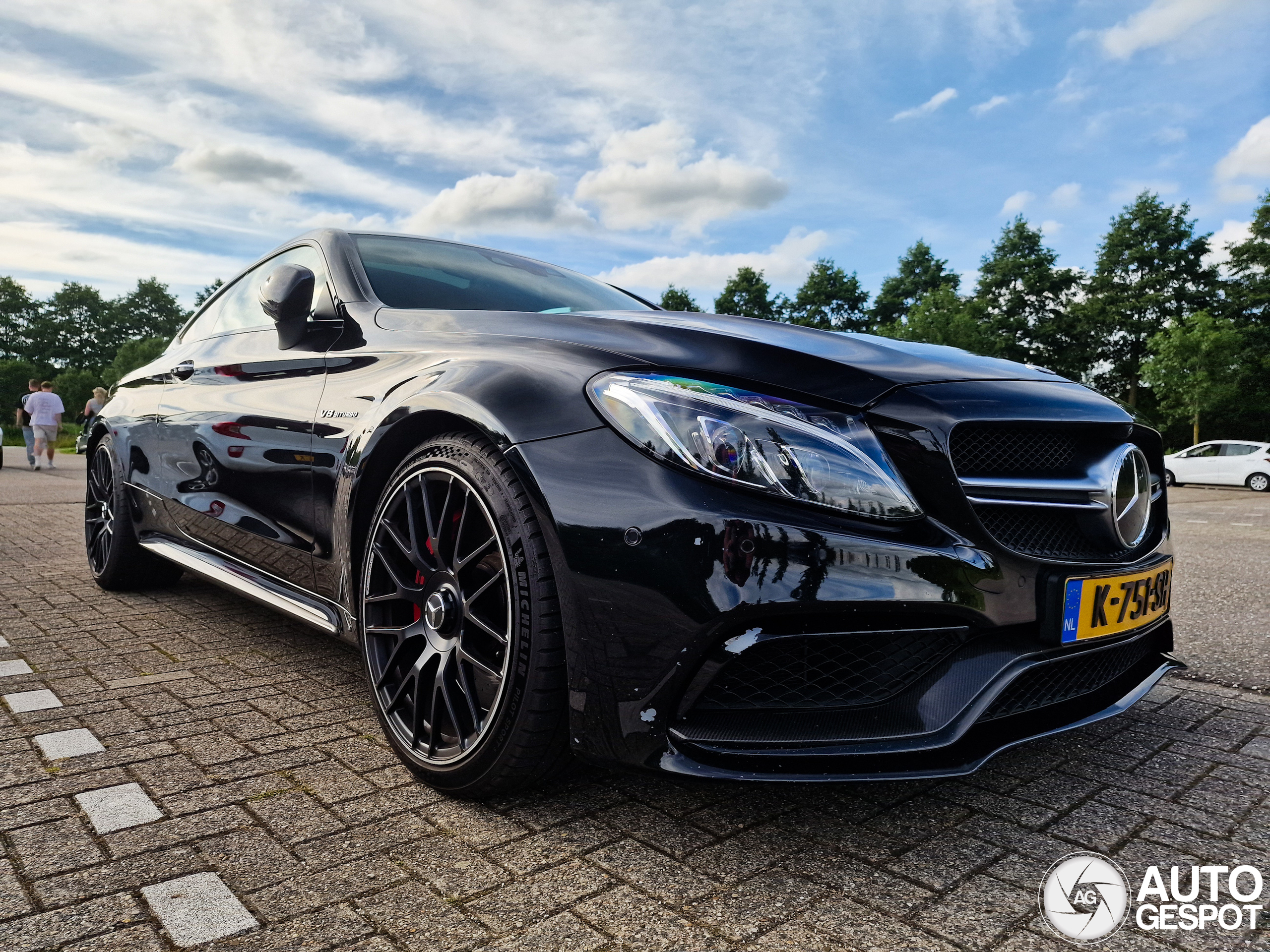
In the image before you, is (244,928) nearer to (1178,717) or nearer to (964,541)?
(964,541)

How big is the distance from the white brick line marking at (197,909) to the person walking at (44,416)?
15741 mm

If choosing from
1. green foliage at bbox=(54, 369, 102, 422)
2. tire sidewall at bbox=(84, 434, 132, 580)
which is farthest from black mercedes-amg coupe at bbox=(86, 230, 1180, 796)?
green foliage at bbox=(54, 369, 102, 422)

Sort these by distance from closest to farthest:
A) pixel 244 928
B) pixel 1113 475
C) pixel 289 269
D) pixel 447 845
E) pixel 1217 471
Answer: pixel 244 928 < pixel 447 845 < pixel 1113 475 < pixel 289 269 < pixel 1217 471

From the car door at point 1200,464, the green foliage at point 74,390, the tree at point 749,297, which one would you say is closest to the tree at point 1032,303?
the tree at point 749,297

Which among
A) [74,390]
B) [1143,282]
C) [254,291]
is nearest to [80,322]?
[74,390]

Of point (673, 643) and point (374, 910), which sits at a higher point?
point (673, 643)

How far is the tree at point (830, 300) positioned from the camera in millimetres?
58812

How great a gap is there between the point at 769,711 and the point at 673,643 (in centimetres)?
23

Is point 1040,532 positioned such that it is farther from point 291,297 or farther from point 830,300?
point 830,300

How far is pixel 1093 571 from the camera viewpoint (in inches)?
73.4

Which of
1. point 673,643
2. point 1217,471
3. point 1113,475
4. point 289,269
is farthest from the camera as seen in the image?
point 1217,471

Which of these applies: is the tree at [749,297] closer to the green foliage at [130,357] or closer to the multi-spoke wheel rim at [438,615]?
the green foliage at [130,357]

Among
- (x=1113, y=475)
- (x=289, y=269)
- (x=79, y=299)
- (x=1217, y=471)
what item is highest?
(x=79, y=299)

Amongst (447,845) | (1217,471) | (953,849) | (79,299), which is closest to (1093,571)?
(953,849)
